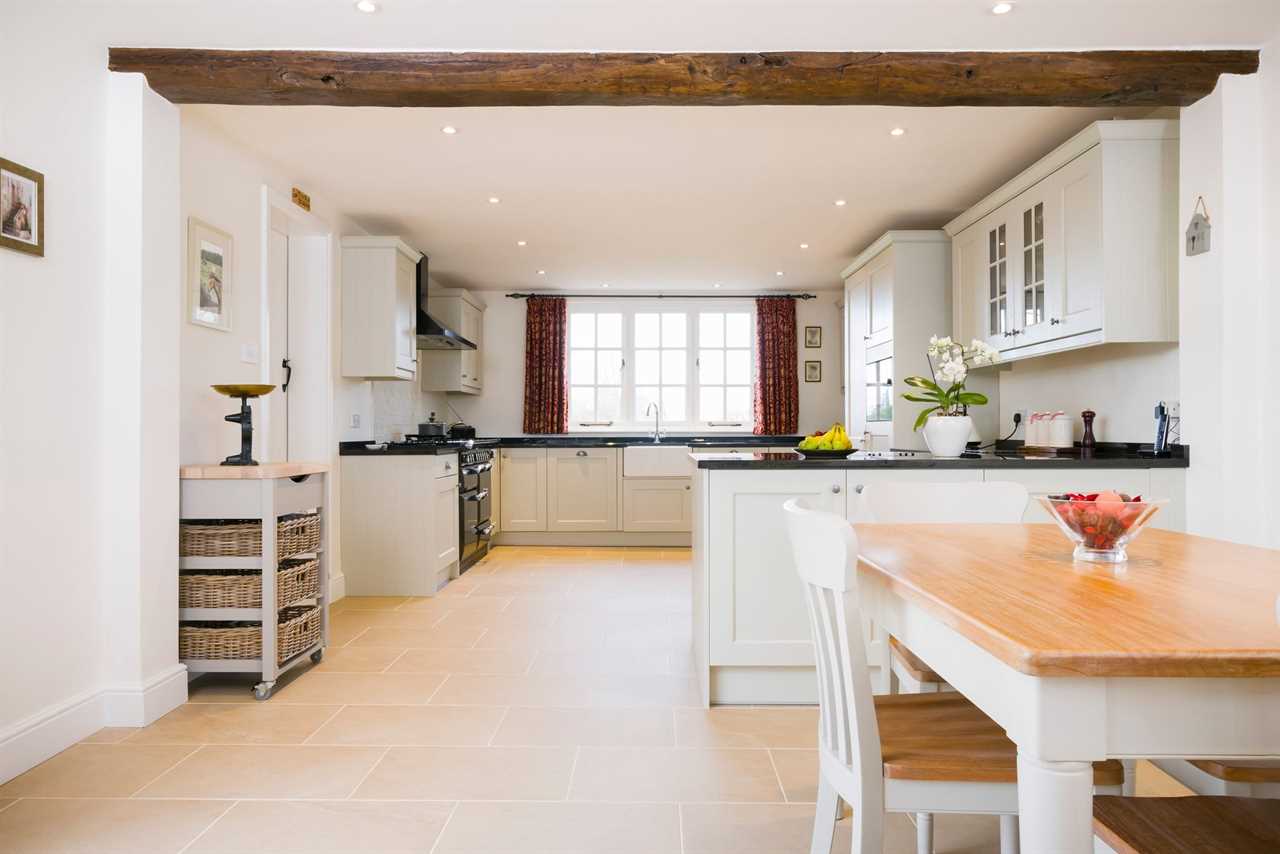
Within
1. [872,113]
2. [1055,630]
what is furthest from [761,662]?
[872,113]

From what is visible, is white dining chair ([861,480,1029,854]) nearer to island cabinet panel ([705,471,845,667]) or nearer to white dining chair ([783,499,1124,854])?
white dining chair ([783,499,1124,854])

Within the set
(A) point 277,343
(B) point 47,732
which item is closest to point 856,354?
(A) point 277,343

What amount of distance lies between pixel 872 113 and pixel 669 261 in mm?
2990

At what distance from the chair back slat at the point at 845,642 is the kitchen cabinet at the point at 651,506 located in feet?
17.5

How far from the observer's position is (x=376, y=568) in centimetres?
471

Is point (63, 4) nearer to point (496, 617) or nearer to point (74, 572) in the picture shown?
point (74, 572)

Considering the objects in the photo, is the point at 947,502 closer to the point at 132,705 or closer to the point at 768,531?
the point at 768,531

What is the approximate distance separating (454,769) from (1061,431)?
127 inches

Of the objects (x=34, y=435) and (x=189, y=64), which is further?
(x=189, y=64)

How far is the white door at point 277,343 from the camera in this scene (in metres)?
3.98

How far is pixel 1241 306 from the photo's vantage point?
273cm

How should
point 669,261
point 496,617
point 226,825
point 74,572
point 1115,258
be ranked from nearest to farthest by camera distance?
point 226,825
point 74,572
point 1115,258
point 496,617
point 669,261

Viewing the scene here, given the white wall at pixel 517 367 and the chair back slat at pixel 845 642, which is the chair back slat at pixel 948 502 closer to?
the chair back slat at pixel 845 642

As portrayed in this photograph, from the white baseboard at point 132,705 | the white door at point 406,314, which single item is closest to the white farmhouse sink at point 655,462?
the white door at point 406,314
